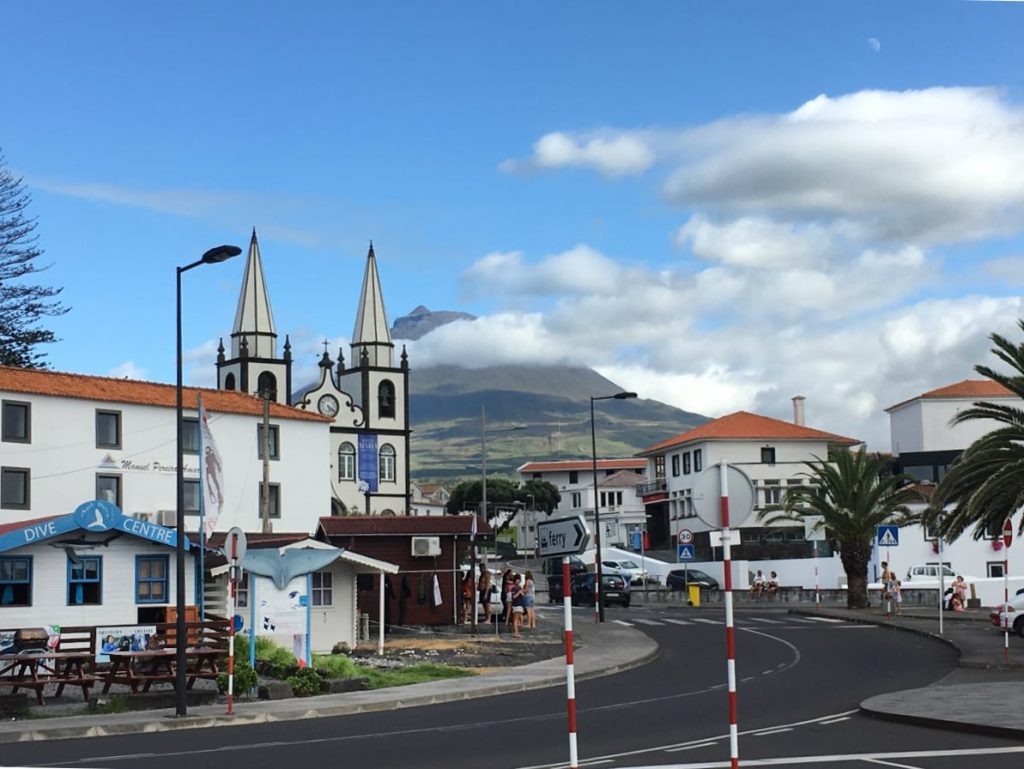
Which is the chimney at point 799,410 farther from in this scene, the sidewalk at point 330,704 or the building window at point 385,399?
the sidewalk at point 330,704

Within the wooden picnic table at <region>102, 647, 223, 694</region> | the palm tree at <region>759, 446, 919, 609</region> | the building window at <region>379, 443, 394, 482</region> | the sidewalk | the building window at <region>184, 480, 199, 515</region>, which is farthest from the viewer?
the building window at <region>379, 443, 394, 482</region>

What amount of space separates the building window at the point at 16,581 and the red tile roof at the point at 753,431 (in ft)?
249

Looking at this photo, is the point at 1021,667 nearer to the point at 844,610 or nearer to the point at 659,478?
the point at 844,610

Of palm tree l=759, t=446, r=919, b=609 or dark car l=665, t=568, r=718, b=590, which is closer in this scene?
palm tree l=759, t=446, r=919, b=609

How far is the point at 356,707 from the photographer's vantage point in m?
23.5

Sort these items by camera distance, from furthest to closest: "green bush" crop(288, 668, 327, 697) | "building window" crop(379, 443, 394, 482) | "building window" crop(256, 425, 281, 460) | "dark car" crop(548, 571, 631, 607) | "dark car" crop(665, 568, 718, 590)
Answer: "building window" crop(379, 443, 394, 482), "dark car" crop(665, 568, 718, 590), "dark car" crop(548, 571, 631, 607), "building window" crop(256, 425, 281, 460), "green bush" crop(288, 668, 327, 697)

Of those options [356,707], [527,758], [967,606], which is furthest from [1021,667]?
[967,606]

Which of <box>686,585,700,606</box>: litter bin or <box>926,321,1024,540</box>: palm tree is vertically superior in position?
<box>926,321,1024,540</box>: palm tree

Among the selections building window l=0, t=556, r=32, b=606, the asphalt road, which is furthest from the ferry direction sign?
building window l=0, t=556, r=32, b=606

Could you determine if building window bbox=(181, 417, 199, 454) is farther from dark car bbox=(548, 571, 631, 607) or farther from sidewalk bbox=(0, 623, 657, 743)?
sidewalk bbox=(0, 623, 657, 743)

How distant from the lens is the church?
117 metres

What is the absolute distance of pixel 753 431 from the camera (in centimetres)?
10388

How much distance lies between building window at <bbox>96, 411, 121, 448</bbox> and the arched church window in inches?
2541

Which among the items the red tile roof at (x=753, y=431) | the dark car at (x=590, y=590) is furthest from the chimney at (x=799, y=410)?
the dark car at (x=590, y=590)
